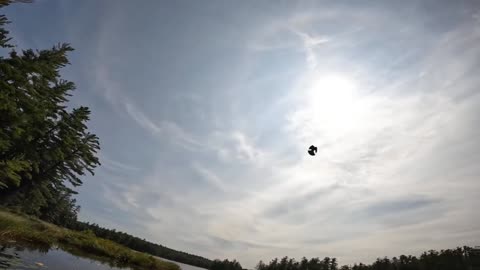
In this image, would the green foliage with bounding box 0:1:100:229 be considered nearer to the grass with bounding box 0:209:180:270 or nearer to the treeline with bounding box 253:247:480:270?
the grass with bounding box 0:209:180:270

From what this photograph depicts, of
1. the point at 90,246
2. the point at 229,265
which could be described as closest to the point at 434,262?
the point at 229,265

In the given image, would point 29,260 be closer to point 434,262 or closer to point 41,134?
point 41,134

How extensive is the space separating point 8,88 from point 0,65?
2.23 metres

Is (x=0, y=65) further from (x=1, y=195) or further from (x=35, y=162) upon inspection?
(x=1, y=195)

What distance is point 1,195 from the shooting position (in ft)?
89.0

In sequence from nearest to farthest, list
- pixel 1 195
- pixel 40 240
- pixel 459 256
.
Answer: pixel 40 240, pixel 1 195, pixel 459 256

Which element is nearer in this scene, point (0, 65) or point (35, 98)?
point (0, 65)

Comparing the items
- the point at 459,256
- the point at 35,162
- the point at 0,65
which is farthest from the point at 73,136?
the point at 459,256

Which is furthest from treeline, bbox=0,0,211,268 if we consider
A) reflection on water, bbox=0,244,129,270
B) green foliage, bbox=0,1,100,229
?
reflection on water, bbox=0,244,129,270

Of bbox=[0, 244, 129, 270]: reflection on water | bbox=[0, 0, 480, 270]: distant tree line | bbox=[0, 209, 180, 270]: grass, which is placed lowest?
bbox=[0, 244, 129, 270]: reflection on water

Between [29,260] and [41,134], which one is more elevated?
[41,134]

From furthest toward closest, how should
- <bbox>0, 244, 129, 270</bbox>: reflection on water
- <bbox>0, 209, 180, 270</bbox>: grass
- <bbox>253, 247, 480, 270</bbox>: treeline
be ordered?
<bbox>253, 247, 480, 270</bbox>: treeline → <bbox>0, 209, 180, 270</bbox>: grass → <bbox>0, 244, 129, 270</bbox>: reflection on water

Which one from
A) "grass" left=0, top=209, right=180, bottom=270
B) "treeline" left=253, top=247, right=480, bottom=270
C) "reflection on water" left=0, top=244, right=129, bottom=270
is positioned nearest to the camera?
"reflection on water" left=0, top=244, right=129, bottom=270

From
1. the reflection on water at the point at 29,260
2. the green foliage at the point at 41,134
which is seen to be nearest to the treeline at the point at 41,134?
the green foliage at the point at 41,134
